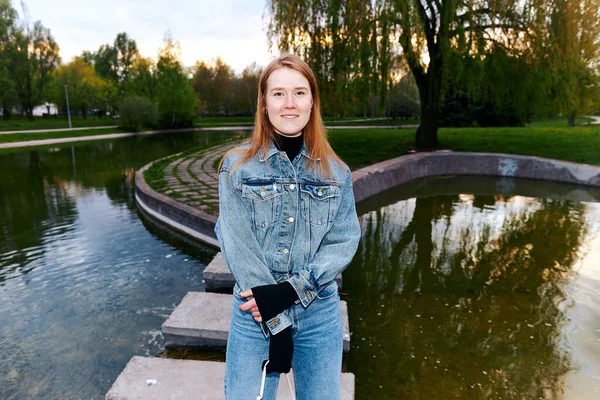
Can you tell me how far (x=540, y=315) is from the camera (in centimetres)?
388

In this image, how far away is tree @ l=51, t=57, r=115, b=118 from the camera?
156 feet

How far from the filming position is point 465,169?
11.5 metres

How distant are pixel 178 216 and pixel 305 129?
5.47 meters

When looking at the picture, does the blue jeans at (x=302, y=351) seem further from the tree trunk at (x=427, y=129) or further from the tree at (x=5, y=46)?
the tree at (x=5, y=46)

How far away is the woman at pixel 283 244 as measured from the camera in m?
1.50

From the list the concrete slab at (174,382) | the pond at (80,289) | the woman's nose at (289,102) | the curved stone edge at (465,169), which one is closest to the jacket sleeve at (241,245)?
the woman's nose at (289,102)

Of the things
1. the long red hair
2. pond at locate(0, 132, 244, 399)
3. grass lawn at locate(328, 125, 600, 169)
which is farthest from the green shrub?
the long red hair

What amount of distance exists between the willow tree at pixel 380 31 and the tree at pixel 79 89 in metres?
45.2

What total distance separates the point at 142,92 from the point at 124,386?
42.6 m

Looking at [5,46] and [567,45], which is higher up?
[5,46]

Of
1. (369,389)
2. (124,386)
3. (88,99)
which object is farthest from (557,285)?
(88,99)

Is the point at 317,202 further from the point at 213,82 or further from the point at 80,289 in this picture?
the point at 213,82

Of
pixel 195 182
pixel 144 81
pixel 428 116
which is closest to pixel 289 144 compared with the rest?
pixel 195 182

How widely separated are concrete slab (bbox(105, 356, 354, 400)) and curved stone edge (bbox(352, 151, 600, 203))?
5.96 meters
